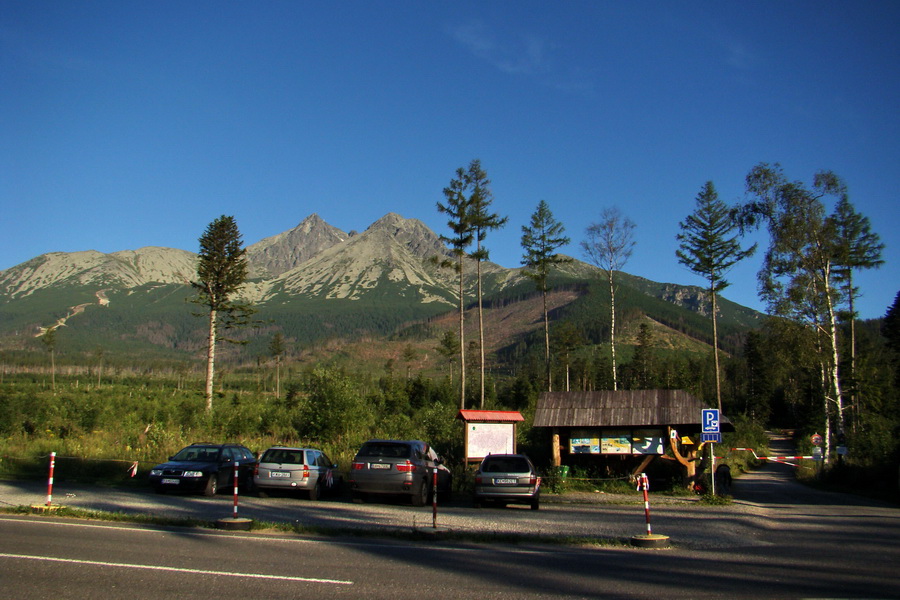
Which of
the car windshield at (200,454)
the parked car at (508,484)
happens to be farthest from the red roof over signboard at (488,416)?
the car windshield at (200,454)

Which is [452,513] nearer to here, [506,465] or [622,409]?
[506,465]

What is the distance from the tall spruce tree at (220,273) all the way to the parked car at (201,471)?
19710 mm

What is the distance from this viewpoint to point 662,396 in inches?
990

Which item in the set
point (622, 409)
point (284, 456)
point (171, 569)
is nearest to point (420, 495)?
point (284, 456)

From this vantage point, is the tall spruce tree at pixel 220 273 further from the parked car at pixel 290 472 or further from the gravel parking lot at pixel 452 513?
the parked car at pixel 290 472

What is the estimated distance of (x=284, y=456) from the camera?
19.2 m

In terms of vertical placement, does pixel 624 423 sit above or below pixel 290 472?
above

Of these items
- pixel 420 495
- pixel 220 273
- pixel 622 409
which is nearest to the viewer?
pixel 420 495

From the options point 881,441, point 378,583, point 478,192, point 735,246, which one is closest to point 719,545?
point 378,583

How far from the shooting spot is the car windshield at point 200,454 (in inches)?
779

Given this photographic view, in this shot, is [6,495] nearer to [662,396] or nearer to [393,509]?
[393,509]

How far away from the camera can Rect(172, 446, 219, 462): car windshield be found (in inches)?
779

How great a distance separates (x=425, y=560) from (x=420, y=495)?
9.03 meters

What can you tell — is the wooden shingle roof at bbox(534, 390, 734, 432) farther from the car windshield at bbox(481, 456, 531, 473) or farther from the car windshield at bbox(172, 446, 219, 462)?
the car windshield at bbox(172, 446, 219, 462)
